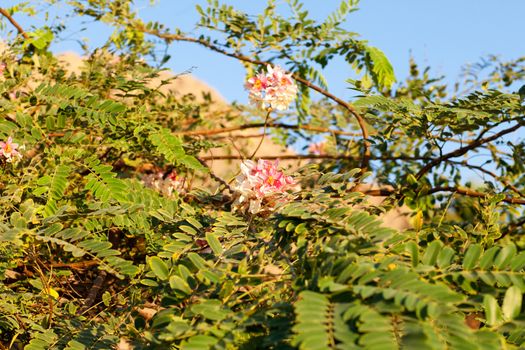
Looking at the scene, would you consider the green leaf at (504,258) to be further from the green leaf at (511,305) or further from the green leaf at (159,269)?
the green leaf at (159,269)

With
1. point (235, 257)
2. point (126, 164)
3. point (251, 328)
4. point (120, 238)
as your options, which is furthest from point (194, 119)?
point (251, 328)

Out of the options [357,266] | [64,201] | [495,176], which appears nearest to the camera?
[357,266]

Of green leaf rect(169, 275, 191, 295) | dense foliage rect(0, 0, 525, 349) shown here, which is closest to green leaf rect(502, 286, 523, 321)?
dense foliage rect(0, 0, 525, 349)

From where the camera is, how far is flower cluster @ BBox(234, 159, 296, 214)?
2.28 metres

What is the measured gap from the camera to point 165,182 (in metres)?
3.58

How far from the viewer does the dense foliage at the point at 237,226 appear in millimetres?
1424

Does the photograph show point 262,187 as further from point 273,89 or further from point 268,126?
point 268,126

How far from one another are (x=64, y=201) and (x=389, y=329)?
6.44 ft

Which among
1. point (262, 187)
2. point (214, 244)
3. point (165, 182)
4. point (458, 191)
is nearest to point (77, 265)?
point (165, 182)

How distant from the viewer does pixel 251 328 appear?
154 centimetres

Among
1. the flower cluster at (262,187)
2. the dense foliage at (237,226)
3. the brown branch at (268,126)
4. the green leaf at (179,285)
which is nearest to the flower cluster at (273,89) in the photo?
the dense foliage at (237,226)

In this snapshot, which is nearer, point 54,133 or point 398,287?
point 398,287

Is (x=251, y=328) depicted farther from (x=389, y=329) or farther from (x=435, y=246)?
(x=435, y=246)

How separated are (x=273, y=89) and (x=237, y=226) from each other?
0.94 metres
